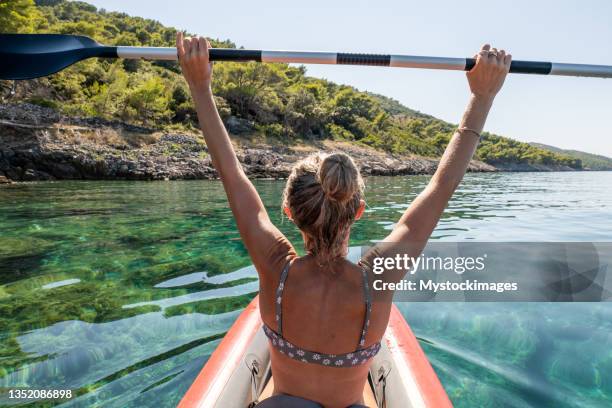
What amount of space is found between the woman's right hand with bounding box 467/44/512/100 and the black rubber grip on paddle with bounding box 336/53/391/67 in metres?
0.71

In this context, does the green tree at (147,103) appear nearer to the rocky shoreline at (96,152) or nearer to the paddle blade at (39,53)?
the rocky shoreline at (96,152)

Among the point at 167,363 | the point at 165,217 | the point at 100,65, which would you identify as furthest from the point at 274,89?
the point at 167,363

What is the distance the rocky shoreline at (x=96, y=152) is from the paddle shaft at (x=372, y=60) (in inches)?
821

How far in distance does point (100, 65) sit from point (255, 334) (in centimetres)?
4434

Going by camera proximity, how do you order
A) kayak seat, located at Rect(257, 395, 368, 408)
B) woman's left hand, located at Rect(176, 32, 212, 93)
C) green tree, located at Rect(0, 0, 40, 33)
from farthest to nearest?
green tree, located at Rect(0, 0, 40, 33), woman's left hand, located at Rect(176, 32, 212, 93), kayak seat, located at Rect(257, 395, 368, 408)

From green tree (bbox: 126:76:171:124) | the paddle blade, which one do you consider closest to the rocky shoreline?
green tree (bbox: 126:76:171:124)

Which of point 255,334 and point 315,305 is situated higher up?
point 315,305

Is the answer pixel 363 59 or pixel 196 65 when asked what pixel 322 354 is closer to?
pixel 196 65

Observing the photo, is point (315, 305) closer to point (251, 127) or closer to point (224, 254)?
point (224, 254)

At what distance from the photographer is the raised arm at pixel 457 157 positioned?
56.7 inches

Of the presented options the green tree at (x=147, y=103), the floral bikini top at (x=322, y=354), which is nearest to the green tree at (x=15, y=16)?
the green tree at (x=147, y=103)

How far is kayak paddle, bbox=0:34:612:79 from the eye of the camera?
2.34 metres

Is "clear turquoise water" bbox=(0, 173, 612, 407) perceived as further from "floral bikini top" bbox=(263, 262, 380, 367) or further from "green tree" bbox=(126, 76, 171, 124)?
"green tree" bbox=(126, 76, 171, 124)

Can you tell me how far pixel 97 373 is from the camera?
3379 millimetres
